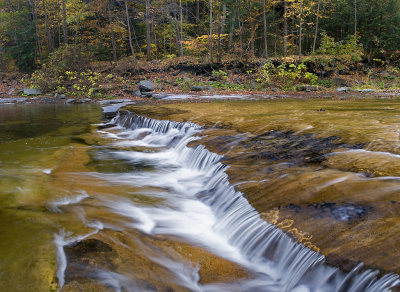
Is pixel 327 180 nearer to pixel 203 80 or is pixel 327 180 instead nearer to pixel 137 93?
pixel 137 93

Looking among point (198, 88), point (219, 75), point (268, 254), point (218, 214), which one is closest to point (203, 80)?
point (219, 75)

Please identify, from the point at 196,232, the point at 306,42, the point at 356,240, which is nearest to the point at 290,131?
the point at 196,232

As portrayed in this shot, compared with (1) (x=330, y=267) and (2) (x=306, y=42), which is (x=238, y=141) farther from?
(2) (x=306, y=42)

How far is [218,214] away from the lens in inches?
164

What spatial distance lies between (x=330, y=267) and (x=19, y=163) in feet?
19.4

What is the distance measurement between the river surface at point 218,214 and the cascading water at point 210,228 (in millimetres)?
13

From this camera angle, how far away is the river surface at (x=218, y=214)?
2512mm

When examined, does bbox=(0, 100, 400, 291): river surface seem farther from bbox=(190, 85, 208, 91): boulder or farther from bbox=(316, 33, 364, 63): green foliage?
bbox=(316, 33, 364, 63): green foliage

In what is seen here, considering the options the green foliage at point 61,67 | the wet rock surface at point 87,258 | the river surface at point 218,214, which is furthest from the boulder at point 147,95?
the wet rock surface at point 87,258

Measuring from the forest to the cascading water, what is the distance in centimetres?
1610

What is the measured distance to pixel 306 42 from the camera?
1151 inches

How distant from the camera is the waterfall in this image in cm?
230

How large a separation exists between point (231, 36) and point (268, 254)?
24.7m

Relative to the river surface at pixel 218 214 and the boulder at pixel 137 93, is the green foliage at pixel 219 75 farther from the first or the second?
the river surface at pixel 218 214
